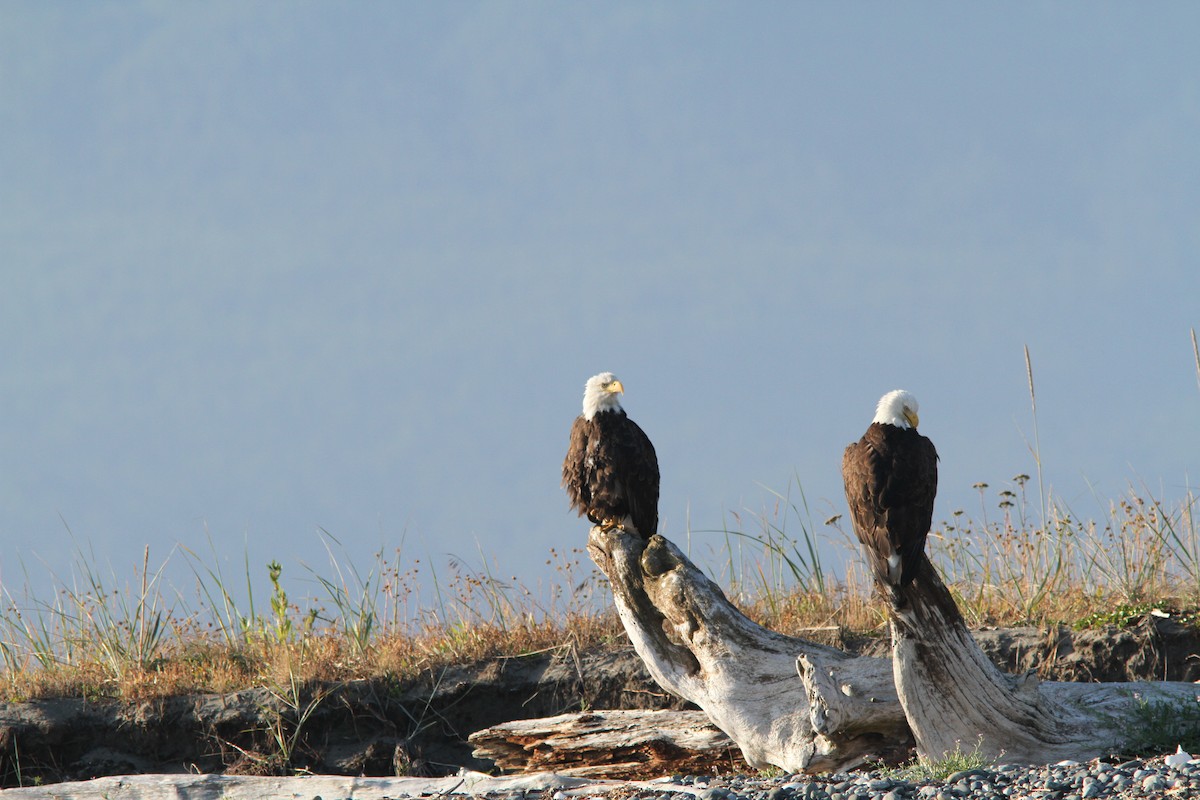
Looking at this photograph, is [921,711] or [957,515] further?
[957,515]

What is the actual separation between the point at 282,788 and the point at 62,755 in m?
3.20

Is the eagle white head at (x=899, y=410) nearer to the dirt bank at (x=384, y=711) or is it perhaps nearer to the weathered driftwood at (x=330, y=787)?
the weathered driftwood at (x=330, y=787)

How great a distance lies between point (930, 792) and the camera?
19.4 feet

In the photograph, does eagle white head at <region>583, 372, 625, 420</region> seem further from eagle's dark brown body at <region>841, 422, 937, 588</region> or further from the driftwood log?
eagle's dark brown body at <region>841, 422, 937, 588</region>

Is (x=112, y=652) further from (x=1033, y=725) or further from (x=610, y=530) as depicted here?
(x=1033, y=725)

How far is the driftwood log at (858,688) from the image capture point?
6996 millimetres

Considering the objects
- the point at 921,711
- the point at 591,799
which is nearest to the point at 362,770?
the point at 591,799

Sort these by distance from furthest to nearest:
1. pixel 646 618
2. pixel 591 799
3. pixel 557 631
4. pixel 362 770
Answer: pixel 557 631 → pixel 362 770 → pixel 646 618 → pixel 591 799

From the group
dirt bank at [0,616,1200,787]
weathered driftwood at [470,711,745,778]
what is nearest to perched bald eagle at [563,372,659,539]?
weathered driftwood at [470,711,745,778]

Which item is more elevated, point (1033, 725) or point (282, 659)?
point (282, 659)

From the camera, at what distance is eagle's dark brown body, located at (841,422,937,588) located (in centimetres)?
673

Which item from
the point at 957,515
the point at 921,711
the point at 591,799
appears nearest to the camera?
the point at 591,799

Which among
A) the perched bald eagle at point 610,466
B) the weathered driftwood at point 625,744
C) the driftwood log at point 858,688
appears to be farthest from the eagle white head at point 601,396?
the weathered driftwood at point 625,744

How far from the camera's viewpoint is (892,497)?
22.1 ft
